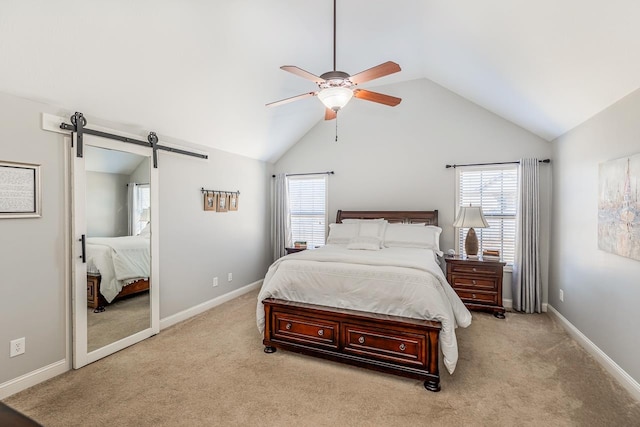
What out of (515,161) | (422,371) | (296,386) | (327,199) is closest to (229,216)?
(327,199)

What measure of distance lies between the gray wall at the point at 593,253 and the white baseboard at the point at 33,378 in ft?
14.9

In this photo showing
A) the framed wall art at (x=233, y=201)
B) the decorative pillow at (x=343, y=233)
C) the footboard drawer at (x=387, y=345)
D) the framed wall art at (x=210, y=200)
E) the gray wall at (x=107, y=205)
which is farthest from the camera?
the framed wall art at (x=233, y=201)

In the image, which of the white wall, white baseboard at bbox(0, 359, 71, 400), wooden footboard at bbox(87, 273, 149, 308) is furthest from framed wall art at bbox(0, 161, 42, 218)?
the white wall

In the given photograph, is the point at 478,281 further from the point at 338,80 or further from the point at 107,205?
the point at 107,205

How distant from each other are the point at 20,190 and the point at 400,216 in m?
4.24

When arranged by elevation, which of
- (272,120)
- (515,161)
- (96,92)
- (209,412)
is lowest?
(209,412)

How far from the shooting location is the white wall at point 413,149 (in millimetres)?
4297

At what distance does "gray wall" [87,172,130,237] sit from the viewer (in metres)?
2.83

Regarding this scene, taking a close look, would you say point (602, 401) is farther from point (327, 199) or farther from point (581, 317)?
point (327, 199)

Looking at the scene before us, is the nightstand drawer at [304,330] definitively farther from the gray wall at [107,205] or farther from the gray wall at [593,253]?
the gray wall at [593,253]

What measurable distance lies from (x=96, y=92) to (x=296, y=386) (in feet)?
9.92

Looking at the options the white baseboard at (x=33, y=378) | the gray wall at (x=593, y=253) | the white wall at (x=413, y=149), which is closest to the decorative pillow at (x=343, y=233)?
the white wall at (x=413, y=149)

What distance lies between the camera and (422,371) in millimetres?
2408

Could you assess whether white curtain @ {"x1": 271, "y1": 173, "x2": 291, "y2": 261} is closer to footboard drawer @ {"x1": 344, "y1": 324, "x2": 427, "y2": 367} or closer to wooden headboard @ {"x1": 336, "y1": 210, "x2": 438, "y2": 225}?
wooden headboard @ {"x1": 336, "y1": 210, "x2": 438, "y2": 225}
